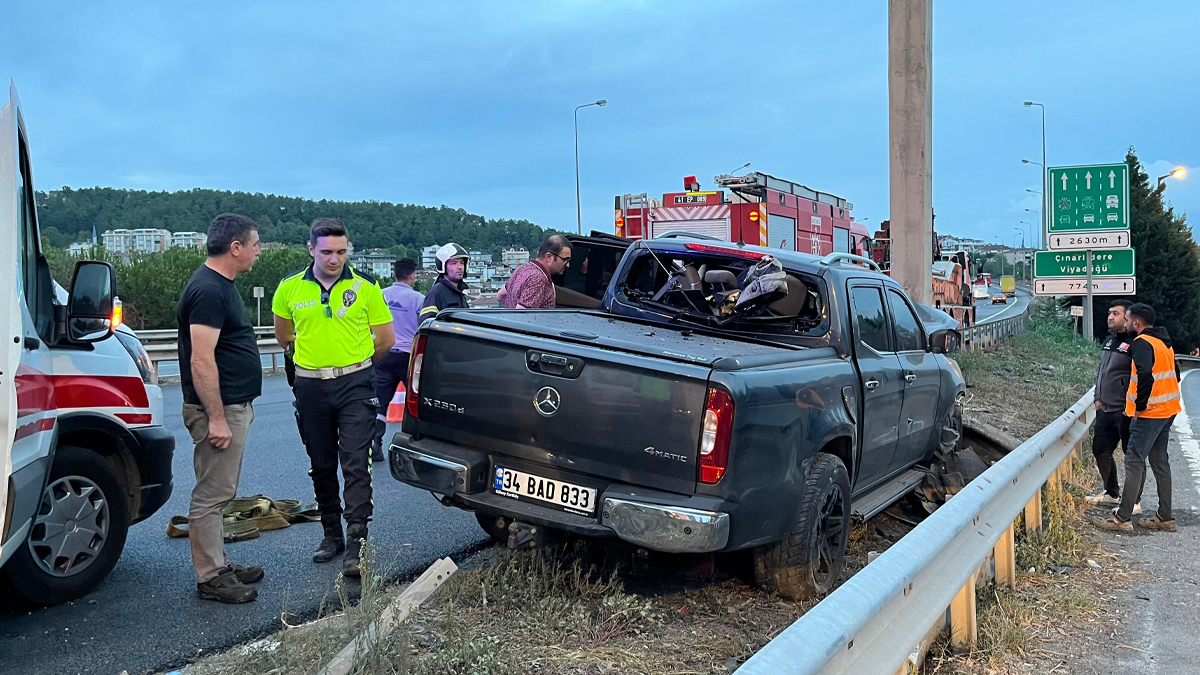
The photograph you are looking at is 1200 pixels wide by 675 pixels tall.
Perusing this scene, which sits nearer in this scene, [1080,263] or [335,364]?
[335,364]

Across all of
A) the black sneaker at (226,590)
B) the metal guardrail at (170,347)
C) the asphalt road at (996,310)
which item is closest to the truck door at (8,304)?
the black sneaker at (226,590)

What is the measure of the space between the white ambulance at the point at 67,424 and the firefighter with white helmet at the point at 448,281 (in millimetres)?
3526

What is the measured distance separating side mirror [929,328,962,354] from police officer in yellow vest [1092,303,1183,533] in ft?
5.47

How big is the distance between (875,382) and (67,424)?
3987 mm

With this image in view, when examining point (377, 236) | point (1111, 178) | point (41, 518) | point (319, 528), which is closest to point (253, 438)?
point (319, 528)

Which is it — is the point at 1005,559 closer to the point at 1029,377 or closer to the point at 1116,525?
the point at 1116,525

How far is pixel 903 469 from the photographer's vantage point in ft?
20.3

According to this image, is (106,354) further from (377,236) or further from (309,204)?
(309,204)

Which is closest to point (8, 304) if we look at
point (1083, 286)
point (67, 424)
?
point (67, 424)

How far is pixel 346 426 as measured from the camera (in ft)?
16.7

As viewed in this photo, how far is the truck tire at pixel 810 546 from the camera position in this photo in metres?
4.46

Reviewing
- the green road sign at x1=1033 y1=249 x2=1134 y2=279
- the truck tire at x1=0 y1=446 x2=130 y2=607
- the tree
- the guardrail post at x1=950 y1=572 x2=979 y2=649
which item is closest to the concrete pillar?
the guardrail post at x1=950 y1=572 x2=979 y2=649

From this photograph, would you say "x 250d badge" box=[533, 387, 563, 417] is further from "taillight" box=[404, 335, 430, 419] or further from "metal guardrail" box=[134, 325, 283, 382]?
"metal guardrail" box=[134, 325, 283, 382]

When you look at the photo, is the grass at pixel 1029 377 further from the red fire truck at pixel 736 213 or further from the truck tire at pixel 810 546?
the truck tire at pixel 810 546
